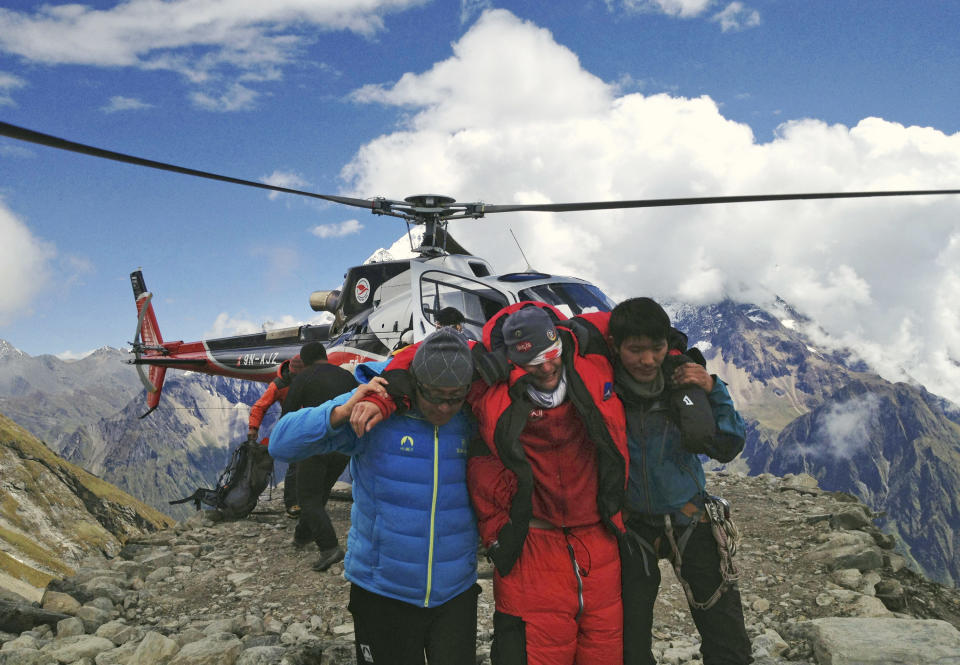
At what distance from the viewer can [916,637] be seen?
419 centimetres

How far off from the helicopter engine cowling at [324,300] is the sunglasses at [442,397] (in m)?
8.39

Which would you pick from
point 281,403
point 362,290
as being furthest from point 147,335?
point 281,403

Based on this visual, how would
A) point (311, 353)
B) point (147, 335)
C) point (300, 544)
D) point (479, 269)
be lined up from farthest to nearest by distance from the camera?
point (147, 335) → point (479, 269) → point (300, 544) → point (311, 353)

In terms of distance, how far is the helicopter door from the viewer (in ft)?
27.6

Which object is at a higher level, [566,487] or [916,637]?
[566,487]

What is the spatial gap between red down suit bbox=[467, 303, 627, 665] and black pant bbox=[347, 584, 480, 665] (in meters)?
0.20

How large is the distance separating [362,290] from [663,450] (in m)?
7.62

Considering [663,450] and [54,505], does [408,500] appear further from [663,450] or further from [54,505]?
[54,505]

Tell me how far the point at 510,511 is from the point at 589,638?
0.74 metres

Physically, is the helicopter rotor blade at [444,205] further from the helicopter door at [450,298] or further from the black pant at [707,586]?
the black pant at [707,586]

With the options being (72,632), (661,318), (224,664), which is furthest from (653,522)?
(72,632)

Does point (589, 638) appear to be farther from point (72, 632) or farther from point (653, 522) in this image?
point (72, 632)

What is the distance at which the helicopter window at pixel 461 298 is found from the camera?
8438 millimetres

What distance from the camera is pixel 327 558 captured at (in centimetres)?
654
